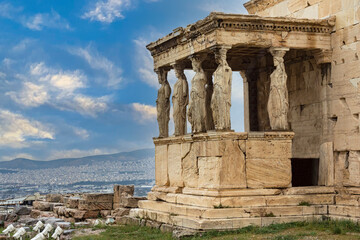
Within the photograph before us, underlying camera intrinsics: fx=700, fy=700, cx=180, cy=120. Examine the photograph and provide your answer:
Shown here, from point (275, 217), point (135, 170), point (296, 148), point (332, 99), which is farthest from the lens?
point (135, 170)

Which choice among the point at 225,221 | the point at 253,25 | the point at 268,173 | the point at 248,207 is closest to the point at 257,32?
the point at 253,25

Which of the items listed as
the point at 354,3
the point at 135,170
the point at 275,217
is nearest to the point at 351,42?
the point at 354,3

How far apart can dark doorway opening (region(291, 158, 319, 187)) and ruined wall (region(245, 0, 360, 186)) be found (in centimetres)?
40

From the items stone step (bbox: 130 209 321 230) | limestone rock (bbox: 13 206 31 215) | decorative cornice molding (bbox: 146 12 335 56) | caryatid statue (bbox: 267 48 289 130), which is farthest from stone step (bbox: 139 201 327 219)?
limestone rock (bbox: 13 206 31 215)

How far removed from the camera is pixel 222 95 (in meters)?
17.2

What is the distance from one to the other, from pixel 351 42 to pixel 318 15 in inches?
61.3

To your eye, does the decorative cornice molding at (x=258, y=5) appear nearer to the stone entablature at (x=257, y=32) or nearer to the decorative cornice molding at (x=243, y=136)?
the stone entablature at (x=257, y=32)

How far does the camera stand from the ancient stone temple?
16922mm

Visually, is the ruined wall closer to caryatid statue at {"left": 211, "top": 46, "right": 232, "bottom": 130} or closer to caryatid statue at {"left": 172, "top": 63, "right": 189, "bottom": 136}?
caryatid statue at {"left": 211, "top": 46, "right": 232, "bottom": 130}

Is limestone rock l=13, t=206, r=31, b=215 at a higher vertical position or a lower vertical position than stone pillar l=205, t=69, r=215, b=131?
lower

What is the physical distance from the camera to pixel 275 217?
16.7m

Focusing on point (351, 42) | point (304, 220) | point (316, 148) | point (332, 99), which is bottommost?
point (304, 220)

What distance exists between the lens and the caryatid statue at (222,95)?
17156mm

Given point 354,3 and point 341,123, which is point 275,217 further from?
point 354,3
